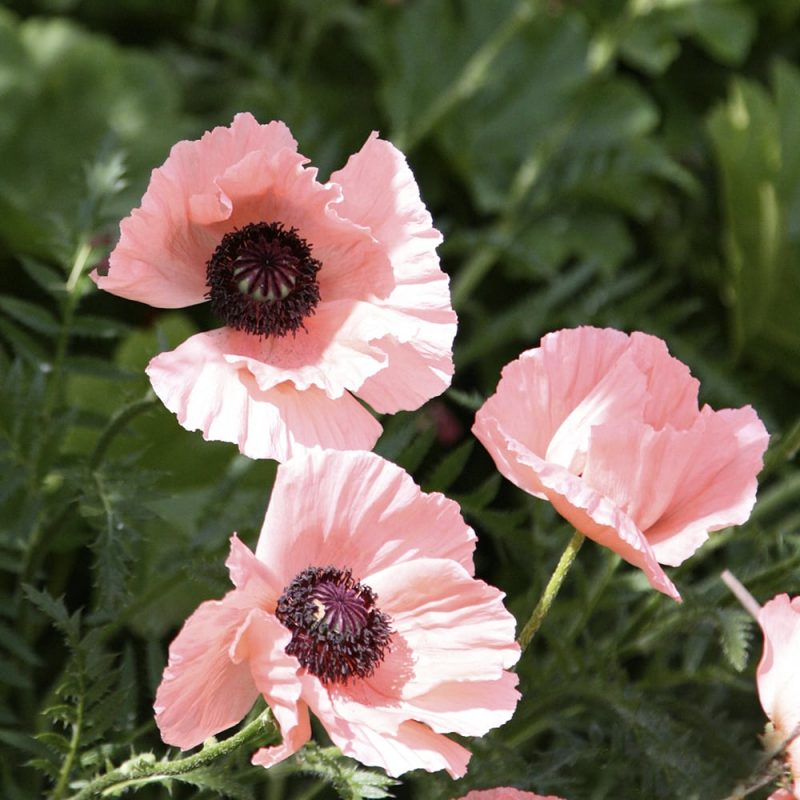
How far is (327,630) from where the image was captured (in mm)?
530

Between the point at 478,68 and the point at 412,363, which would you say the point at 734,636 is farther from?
the point at 478,68

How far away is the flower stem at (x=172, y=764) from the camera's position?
0.50 meters

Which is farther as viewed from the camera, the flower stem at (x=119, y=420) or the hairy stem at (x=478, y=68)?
the hairy stem at (x=478, y=68)

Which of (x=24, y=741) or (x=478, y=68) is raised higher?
(x=478, y=68)

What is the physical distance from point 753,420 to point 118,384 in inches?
23.4

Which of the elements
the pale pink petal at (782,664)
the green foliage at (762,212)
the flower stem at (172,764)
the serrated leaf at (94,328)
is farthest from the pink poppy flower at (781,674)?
the green foliage at (762,212)

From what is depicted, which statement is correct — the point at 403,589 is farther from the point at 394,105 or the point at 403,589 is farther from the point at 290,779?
the point at 394,105

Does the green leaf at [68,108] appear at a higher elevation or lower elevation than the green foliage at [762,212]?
lower

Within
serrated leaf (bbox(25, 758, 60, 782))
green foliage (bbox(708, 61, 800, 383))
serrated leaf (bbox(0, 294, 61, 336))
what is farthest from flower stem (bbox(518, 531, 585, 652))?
green foliage (bbox(708, 61, 800, 383))

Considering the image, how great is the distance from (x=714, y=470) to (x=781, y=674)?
9 cm

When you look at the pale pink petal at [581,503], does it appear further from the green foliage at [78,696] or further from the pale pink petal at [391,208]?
the green foliage at [78,696]

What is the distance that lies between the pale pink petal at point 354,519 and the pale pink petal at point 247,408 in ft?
0.06

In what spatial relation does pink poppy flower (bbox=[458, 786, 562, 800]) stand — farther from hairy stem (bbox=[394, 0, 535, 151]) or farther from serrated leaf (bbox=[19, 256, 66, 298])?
hairy stem (bbox=[394, 0, 535, 151])

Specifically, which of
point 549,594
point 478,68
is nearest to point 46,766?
point 549,594
